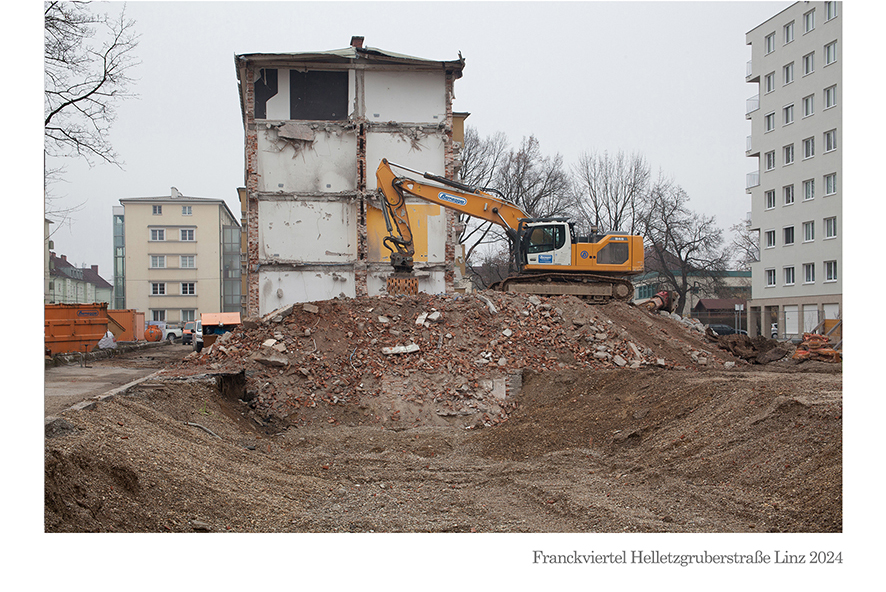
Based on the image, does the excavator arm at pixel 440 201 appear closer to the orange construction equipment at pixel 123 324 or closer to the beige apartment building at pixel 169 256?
the orange construction equipment at pixel 123 324

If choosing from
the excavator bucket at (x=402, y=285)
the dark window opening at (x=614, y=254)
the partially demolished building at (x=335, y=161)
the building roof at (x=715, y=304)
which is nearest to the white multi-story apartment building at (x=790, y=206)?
the dark window opening at (x=614, y=254)

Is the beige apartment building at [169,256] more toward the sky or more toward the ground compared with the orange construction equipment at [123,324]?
more toward the sky

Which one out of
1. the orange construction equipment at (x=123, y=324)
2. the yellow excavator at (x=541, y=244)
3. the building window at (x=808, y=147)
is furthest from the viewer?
the building window at (x=808, y=147)

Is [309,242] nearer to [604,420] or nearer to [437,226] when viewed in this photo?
[437,226]

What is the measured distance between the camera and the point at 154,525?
5.08 m

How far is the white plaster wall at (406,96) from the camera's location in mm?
23191

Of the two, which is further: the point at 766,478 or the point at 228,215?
the point at 228,215

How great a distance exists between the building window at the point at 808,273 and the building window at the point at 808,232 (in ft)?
4.49

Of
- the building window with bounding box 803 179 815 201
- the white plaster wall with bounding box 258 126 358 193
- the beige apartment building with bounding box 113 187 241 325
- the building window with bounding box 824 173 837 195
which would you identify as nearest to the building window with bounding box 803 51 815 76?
the building window with bounding box 824 173 837 195

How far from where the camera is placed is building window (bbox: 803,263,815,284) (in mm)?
35438

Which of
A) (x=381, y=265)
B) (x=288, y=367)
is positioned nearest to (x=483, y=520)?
(x=288, y=367)

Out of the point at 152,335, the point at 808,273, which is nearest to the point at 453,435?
the point at 808,273

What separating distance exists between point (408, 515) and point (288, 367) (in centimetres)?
732

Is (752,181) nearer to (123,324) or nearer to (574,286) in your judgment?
(574,286)
